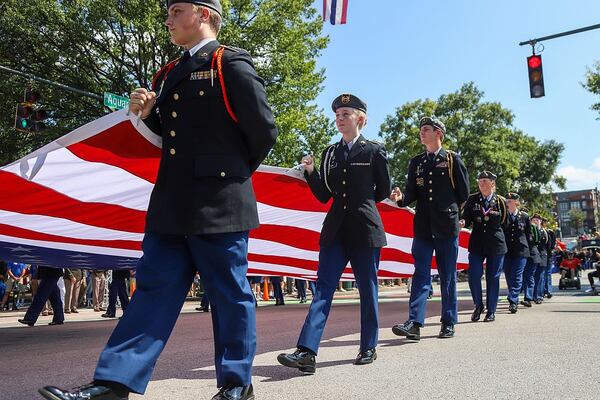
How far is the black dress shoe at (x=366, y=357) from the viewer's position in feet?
12.8

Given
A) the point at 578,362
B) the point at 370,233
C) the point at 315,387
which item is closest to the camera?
the point at 315,387

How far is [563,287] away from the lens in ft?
52.9

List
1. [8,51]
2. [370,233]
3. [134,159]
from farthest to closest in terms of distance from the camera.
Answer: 1. [8,51]
2. [134,159]
3. [370,233]

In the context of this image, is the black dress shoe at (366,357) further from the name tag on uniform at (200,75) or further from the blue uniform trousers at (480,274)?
the blue uniform trousers at (480,274)

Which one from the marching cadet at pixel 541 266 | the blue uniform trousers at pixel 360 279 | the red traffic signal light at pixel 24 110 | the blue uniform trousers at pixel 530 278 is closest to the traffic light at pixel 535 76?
the marching cadet at pixel 541 266

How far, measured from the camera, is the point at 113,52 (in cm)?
1969

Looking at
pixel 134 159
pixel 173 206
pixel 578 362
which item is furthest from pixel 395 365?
pixel 134 159

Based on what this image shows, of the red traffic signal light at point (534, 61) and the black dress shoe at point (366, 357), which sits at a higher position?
the red traffic signal light at point (534, 61)

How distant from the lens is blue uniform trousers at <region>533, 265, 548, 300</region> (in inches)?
417

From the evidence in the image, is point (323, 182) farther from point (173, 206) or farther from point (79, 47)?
point (79, 47)

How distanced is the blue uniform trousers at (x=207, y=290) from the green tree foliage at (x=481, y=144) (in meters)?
36.9

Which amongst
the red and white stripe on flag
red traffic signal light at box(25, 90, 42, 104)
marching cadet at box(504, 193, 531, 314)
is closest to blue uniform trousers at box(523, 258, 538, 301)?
marching cadet at box(504, 193, 531, 314)

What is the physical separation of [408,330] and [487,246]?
→ 8.32 ft

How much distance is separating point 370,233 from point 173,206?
1.84 metres
